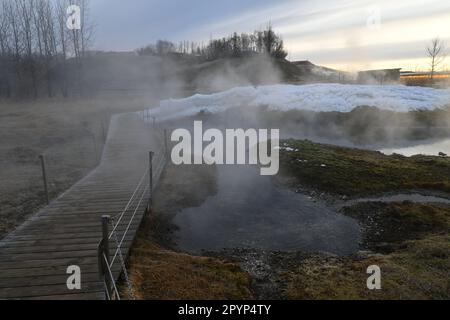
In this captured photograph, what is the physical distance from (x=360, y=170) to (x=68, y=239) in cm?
1308

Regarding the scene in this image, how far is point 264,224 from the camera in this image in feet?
38.9

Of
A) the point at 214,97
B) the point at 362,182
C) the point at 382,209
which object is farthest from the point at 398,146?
the point at 214,97

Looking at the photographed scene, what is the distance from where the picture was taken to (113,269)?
7.36 metres

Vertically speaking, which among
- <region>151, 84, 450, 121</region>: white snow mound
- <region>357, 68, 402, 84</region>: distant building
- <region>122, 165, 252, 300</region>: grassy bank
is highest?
<region>357, 68, 402, 84</region>: distant building

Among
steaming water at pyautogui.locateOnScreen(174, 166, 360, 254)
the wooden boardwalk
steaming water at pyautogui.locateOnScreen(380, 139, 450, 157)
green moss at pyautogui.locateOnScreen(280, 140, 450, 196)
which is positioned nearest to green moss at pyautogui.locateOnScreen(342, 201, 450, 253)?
steaming water at pyautogui.locateOnScreen(174, 166, 360, 254)

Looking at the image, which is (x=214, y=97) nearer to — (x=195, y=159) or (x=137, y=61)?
(x=195, y=159)

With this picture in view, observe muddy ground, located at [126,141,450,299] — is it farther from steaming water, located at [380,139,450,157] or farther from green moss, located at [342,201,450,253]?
steaming water, located at [380,139,450,157]

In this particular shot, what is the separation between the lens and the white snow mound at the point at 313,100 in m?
33.3

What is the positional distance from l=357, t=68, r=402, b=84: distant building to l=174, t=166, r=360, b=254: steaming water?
1748 inches

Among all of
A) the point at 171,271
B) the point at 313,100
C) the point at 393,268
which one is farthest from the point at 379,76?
the point at 171,271

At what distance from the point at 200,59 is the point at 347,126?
6176 cm

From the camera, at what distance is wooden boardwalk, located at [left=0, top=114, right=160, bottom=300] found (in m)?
6.50

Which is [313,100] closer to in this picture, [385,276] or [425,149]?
[425,149]

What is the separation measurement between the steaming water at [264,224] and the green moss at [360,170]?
1.93 m
